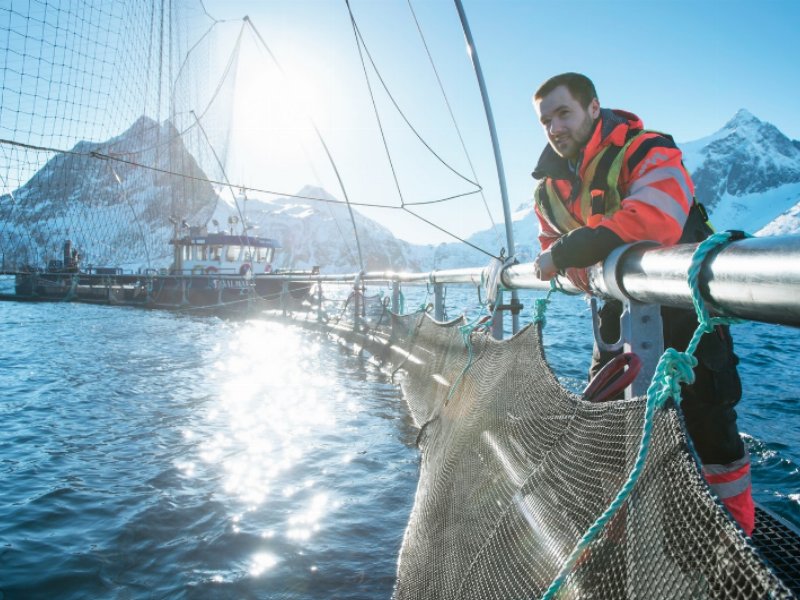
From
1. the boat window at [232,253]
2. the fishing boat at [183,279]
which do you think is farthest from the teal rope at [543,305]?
the boat window at [232,253]

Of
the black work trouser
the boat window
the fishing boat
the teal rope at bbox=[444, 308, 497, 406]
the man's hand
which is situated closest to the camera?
the black work trouser

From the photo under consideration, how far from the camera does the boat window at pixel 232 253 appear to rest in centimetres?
3209

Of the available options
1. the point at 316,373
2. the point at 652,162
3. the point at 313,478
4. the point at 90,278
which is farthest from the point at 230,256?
the point at 652,162

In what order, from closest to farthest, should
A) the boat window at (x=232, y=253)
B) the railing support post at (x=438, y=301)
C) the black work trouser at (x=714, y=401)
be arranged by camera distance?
the black work trouser at (x=714, y=401), the railing support post at (x=438, y=301), the boat window at (x=232, y=253)

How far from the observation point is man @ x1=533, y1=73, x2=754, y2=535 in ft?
5.64

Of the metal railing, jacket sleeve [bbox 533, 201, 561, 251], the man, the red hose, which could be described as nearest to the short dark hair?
the man

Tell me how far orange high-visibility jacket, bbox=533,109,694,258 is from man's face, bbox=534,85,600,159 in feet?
0.21

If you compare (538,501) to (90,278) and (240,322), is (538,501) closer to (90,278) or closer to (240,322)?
(240,322)

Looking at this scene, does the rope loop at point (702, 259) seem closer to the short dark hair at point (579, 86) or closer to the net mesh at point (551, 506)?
the net mesh at point (551, 506)

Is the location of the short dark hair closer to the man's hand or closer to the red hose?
the man's hand

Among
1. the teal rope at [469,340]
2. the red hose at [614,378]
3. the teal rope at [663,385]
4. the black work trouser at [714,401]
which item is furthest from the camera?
the teal rope at [469,340]

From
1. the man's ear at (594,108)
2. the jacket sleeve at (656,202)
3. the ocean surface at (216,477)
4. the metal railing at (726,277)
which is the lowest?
the ocean surface at (216,477)

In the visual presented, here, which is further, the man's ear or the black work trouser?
the man's ear

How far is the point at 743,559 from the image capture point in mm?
743
